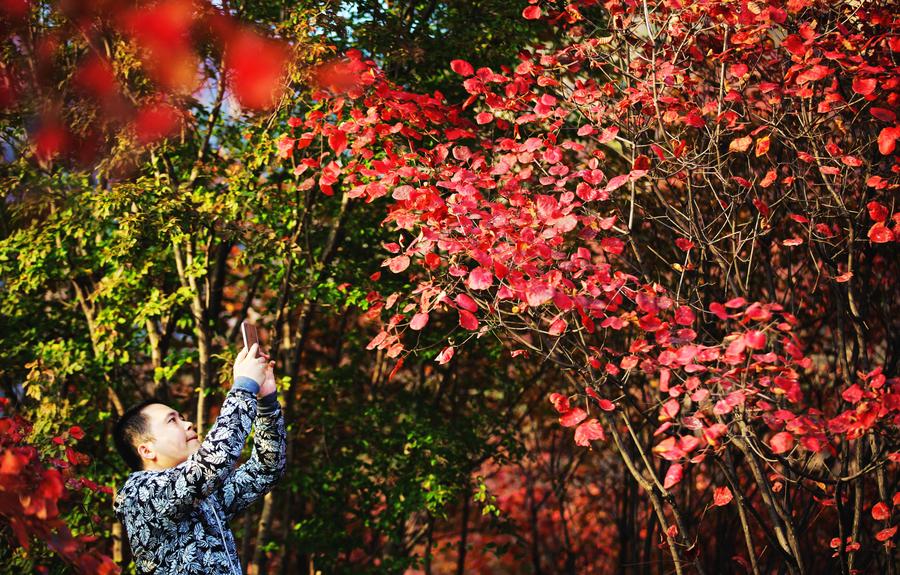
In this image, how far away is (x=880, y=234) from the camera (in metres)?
3.71

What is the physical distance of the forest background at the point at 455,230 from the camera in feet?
12.1

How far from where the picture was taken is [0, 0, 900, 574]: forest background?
3691mm

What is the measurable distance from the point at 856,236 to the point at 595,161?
51.2 inches

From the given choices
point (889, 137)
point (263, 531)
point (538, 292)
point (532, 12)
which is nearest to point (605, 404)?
point (538, 292)

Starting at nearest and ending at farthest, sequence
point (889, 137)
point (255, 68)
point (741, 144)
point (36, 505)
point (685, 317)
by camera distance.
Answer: point (36, 505) → point (685, 317) → point (889, 137) → point (741, 144) → point (255, 68)

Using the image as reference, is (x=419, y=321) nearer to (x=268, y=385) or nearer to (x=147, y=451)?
(x=268, y=385)

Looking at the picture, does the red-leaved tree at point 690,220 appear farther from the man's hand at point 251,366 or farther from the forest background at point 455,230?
the man's hand at point 251,366

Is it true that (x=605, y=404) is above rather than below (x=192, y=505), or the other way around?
above

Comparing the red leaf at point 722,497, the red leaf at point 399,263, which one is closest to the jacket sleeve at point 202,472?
the red leaf at point 399,263

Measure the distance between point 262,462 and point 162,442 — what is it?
0.37 meters

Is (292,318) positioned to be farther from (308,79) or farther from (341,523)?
(308,79)

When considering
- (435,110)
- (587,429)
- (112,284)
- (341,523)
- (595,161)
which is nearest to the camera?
(587,429)

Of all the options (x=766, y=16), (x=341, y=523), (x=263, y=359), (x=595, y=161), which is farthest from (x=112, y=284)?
(x=766, y=16)

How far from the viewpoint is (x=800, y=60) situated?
3.64m
